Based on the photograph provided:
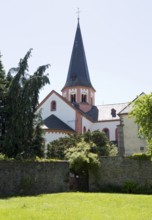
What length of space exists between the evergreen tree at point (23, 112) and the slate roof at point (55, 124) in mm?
13583

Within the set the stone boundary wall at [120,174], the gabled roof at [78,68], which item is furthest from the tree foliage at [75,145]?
the gabled roof at [78,68]

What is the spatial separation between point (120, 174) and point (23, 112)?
8.03 meters

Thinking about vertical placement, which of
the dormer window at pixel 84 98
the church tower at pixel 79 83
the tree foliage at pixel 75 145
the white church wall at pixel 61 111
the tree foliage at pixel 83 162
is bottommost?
the tree foliage at pixel 83 162

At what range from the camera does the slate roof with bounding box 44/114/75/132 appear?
127ft

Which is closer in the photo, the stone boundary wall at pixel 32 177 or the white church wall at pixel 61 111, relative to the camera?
the stone boundary wall at pixel 32 177

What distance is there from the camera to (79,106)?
5116 cm

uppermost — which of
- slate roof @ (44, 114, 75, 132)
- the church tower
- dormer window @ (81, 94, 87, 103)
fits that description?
the church tower

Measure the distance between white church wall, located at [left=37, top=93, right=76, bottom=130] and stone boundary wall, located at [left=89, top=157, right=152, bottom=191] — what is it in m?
20.0

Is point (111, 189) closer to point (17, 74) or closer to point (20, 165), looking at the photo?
point (20, 165)

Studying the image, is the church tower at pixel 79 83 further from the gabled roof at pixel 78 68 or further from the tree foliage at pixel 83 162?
the tree foliage at pixel 83 162

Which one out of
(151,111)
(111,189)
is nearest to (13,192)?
(111,189)

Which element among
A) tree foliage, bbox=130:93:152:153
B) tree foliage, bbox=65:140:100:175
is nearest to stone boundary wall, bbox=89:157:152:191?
tree foliage, bbox=65:140:100:175

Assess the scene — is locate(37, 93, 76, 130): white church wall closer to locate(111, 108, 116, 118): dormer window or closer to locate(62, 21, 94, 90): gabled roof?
locate(62, 21, 94, 90): gabled roof

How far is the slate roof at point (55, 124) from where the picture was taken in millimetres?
38781
